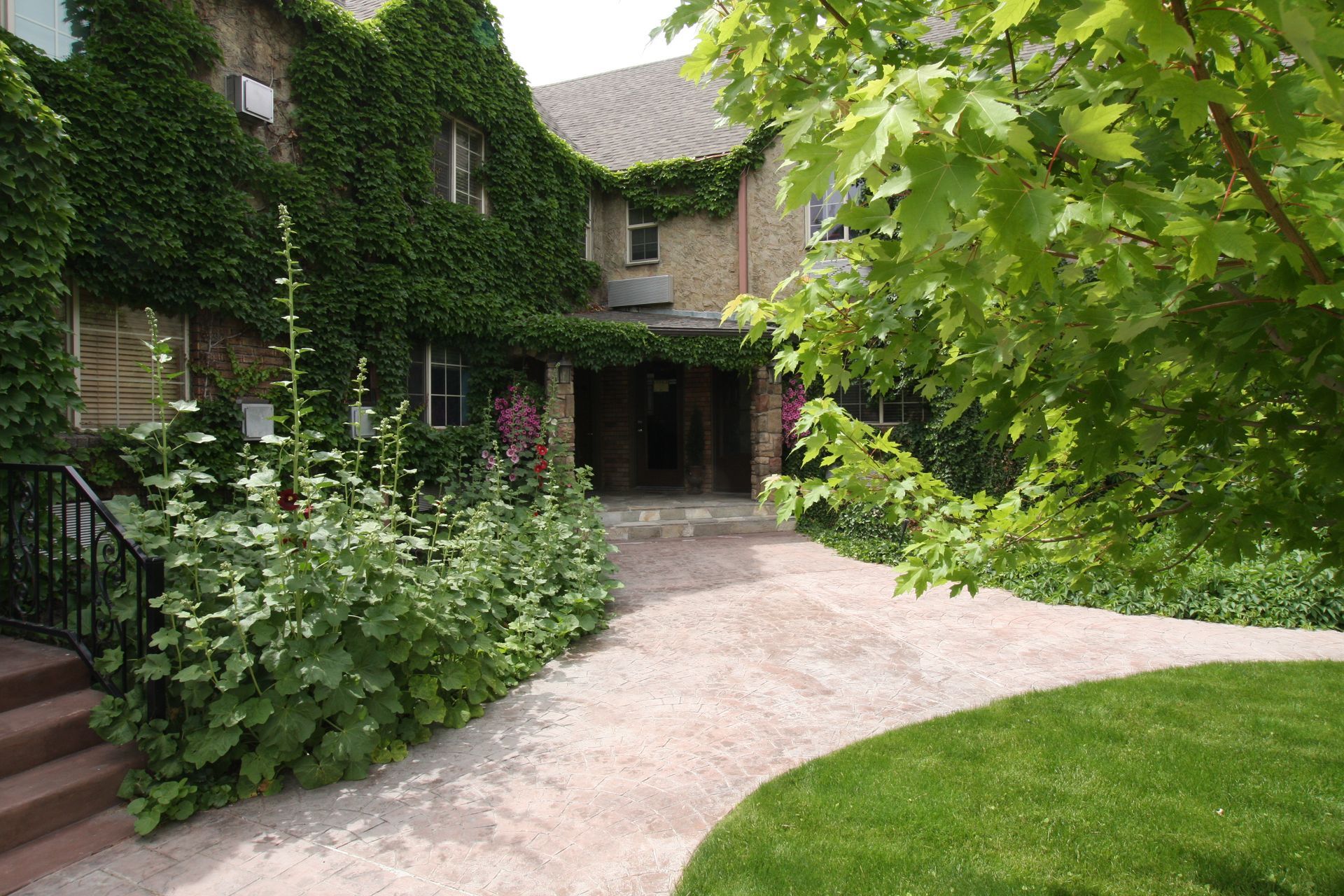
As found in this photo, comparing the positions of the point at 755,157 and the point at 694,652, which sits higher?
the point at 755,157

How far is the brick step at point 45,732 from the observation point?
11.0 feet

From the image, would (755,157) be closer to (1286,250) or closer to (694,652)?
(694,652)

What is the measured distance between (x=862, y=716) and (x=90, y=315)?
7.83m

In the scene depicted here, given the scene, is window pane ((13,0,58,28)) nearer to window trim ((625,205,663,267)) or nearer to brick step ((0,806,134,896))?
brick step ((0,806,134,896))

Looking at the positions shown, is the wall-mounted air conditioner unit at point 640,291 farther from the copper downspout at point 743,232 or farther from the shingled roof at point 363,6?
the shingled roof at point 363,6

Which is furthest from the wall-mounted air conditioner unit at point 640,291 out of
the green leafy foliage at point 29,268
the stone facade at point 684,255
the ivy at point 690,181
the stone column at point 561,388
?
the green leafy foliage at point 29,268

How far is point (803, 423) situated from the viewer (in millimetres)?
2637

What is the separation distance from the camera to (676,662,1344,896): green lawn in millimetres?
2857

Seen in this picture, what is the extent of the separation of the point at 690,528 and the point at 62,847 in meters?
9.41

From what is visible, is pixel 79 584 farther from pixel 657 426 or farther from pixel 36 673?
pixel 657 426

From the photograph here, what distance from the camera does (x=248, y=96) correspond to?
8.25 meters

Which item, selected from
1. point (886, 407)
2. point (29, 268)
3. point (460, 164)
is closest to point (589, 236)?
point (460, 164)

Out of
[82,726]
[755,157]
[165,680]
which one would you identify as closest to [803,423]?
[165,680]

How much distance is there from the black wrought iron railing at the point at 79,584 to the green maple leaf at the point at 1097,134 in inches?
164
